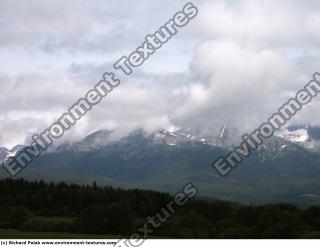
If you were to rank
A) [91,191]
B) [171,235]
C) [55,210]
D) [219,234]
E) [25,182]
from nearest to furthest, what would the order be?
[171,235]
[219,234]
[55,210]
[91,191]
[25,182]

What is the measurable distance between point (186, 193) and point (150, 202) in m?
93.9

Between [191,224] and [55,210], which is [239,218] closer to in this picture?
[191,224]

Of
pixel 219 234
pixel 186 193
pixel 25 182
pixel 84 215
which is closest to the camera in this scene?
pixel 186 193

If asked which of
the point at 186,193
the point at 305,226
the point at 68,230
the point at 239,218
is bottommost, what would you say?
the point at 305,226

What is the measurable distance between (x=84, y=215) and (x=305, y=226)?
1816 inches

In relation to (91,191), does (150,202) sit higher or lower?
lower

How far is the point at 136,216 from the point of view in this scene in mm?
135875

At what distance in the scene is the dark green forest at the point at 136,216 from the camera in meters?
104

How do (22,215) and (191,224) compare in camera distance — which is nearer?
(191,224)

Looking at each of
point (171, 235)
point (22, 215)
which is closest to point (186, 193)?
point (171, 235)

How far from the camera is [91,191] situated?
17762cm

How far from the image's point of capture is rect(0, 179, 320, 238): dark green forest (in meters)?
104

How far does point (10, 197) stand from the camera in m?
174

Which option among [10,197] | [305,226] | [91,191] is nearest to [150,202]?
[91,191]
